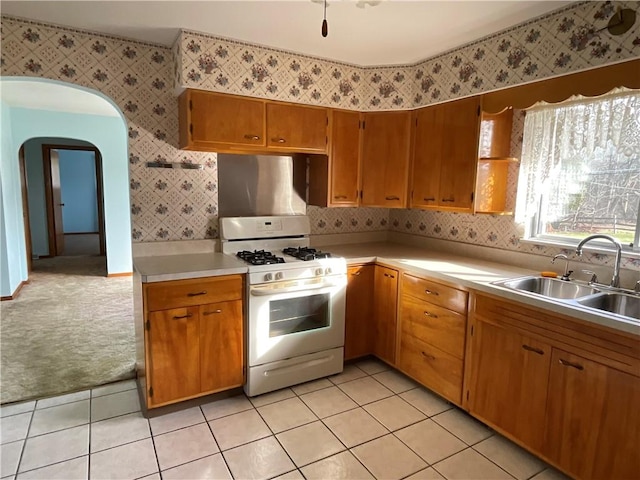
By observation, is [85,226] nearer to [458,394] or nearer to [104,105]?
[104,105]

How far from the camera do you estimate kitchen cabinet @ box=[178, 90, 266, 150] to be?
8.57ft

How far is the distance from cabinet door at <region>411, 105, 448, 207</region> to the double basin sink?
0.92 metres

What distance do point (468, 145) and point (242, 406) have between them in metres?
2.38

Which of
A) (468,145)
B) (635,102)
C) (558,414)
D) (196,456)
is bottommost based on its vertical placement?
(196,456)

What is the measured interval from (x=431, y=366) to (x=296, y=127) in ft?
6.54

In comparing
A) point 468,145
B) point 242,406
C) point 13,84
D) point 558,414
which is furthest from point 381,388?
point 13,84

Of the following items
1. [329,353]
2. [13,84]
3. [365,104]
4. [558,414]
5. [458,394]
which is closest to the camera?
[558,414]

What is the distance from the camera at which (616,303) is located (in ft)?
7.02

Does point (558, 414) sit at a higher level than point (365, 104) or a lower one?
lower

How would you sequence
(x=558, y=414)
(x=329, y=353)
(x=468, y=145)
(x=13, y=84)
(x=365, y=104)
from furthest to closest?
(x=13, y=84) → (x=365, y=104) → (x=329, y=353) → (x=468, y=145) → (x=558, y=414)

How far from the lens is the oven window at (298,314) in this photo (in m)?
2.75

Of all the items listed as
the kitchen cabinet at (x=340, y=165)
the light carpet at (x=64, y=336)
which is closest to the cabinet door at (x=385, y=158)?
the kitchen cabinet at (x=340, y=165)

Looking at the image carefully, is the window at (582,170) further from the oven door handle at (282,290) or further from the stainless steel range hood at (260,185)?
the stainless steel range hood at (260,185)

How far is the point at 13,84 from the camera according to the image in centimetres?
408
